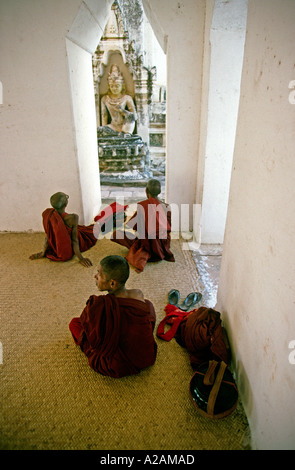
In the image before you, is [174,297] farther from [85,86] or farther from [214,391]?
[85,86]

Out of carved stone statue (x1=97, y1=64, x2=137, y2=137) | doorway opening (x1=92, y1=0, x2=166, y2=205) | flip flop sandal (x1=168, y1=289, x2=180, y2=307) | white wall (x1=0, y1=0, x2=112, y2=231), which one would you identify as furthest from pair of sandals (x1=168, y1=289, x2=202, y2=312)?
carved stone statue (x1=97, y1=64, x2=137, y2=137)

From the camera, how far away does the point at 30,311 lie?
9.34 feet

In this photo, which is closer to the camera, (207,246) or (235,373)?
(235,373)

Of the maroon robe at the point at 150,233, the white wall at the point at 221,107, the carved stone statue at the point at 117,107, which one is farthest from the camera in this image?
the carved stone statue at the point at 117,107

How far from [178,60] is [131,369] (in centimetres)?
376

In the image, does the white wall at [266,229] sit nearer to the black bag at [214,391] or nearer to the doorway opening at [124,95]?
the black bag at [214,391]

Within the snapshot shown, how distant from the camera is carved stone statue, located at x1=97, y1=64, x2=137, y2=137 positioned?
335 inches

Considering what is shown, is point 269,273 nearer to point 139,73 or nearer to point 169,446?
point 169,446

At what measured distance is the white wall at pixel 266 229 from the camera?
128 cm

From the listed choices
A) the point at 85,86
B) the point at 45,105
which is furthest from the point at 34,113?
the point at 85,86

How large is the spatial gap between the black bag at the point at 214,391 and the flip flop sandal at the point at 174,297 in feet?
3.18

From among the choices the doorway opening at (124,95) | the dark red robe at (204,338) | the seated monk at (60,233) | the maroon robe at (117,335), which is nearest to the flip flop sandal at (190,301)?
the dark red robe at (204,338)

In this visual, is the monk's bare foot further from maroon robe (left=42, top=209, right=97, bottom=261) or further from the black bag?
the black bag
